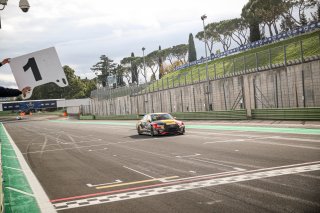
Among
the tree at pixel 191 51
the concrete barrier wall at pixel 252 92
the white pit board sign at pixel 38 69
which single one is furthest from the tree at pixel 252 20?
the white pit board sign at pixel 38 69

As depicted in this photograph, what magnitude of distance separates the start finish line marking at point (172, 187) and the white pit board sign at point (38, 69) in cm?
382

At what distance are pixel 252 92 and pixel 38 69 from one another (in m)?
32.9

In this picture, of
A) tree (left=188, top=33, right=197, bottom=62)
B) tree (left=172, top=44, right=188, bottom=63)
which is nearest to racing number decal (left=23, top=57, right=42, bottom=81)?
tree (left=188, top=33, right=197, bottom=62)

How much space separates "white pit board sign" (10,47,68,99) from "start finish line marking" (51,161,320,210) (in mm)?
3819

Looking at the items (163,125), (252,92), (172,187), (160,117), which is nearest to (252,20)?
(252,92)

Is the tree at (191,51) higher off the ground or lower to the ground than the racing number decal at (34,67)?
higher

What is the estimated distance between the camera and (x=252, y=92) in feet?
115

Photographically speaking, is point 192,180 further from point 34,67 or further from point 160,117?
point 160,117

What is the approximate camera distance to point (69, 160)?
14.5 m

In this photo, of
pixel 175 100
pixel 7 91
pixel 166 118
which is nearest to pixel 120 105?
pixel 175 100

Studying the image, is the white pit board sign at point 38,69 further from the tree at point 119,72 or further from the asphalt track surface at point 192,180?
the tree at point 119,72

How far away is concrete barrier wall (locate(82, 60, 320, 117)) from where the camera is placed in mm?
28797

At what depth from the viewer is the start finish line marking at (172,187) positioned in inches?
293

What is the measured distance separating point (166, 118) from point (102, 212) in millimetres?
16387
